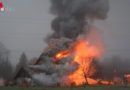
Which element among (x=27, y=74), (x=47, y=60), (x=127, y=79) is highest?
(x=47, y=60)

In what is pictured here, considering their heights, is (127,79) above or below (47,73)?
below

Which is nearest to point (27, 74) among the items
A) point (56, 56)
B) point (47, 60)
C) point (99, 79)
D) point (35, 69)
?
point (35, 69)

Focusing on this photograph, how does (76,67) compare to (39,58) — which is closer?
(76,67)

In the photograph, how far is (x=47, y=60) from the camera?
300 ft

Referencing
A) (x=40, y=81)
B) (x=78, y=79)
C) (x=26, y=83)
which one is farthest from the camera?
(x=78, y=79)

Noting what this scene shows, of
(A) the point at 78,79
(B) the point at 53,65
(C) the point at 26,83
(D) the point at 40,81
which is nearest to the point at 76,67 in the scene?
(A) the point at 78,79

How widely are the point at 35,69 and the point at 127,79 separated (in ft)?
154

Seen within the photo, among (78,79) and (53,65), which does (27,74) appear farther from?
(78,79)

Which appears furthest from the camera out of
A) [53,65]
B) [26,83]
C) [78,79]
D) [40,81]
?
[53,65]

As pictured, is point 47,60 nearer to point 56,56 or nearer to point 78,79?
point 56,56

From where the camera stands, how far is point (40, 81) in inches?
3036

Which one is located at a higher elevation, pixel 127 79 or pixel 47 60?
pixel 47 60

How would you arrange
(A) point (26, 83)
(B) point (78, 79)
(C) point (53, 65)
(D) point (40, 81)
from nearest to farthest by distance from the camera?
(A) point (26, 83) < (D) point (40, 81) < (B) point (78, 79) < (C) point (53, 65)

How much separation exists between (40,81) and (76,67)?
65.4 feet
